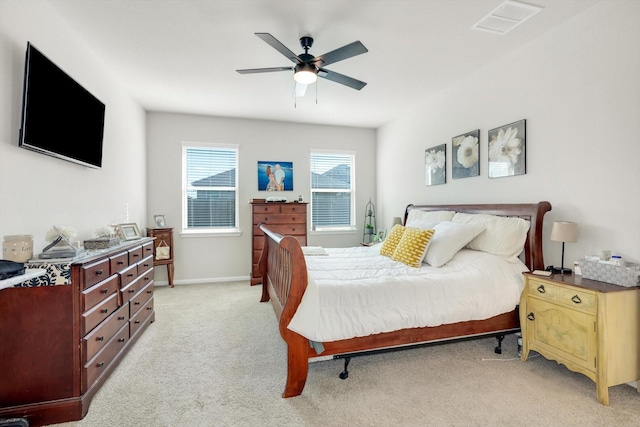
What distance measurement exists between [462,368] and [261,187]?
3.99m

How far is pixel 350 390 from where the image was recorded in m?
2.05

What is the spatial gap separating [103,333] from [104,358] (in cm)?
18

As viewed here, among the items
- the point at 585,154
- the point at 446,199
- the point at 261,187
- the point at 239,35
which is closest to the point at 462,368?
the point at 585,154

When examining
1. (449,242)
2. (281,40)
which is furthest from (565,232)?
(281,40)

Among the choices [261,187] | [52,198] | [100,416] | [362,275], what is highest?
[261,187]

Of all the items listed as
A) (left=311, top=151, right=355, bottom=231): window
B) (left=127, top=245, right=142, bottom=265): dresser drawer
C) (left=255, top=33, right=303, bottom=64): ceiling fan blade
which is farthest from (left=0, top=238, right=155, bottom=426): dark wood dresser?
(left=311, top=151, right=355, bottom=231): window

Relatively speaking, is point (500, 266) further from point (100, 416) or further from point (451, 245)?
point (100, 416)

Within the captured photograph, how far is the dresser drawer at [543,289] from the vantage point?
86.5 inches

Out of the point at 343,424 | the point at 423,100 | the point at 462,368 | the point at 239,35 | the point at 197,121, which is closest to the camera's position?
the point at 343,424

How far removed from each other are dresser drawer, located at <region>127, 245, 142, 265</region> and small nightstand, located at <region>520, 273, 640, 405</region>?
3431mm

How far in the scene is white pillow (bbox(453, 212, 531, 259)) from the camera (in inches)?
103

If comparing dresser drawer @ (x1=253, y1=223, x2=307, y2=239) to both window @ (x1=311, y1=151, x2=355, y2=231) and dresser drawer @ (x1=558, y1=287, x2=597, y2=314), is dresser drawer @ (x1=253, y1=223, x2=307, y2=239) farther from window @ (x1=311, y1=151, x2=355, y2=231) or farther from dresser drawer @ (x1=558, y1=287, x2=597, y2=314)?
dresser drawer @ (x1=558, y1=287, x2=597, y2=314)

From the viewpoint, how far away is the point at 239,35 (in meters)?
2.70

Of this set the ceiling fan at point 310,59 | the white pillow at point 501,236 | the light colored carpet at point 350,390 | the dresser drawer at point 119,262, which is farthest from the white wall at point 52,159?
the white pillow at point 501,236
